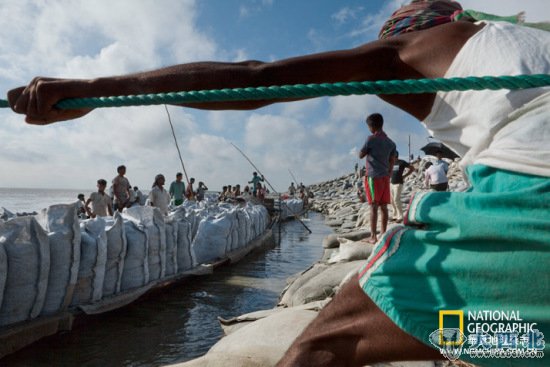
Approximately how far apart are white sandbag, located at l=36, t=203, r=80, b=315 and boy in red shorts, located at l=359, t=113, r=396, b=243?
3.26 meters

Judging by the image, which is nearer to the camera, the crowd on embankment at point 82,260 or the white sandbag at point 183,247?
the crowd on embankment at point 82,260

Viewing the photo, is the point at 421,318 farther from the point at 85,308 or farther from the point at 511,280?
the point at 85,308

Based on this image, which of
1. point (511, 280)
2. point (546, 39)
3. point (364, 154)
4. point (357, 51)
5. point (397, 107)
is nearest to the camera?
point (511, 280)

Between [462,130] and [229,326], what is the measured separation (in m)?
2.77

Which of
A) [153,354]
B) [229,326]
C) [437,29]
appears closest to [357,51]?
[437,29]

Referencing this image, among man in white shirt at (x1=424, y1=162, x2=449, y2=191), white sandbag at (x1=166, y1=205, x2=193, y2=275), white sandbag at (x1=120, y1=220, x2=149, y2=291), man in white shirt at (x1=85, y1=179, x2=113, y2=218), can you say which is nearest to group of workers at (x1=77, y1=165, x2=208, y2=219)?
man in white shirt at (x1=85, y1=179, x2=113, y2=218)

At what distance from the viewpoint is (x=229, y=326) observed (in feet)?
10.8

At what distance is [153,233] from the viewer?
16.5ft

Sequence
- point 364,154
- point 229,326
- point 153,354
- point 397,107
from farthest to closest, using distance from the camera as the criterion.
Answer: point 364,154 < point 153,354 < point 229,326 < point 397,107

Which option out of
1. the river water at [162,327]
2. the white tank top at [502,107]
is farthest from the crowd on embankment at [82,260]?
the white tank top at [502,107]

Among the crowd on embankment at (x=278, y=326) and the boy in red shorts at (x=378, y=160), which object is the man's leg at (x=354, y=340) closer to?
the crowd on embankment at (x=278, y=326)

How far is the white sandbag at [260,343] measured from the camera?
1.95 m

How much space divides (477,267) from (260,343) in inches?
70.3

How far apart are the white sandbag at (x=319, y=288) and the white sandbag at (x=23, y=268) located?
7.51 feet
